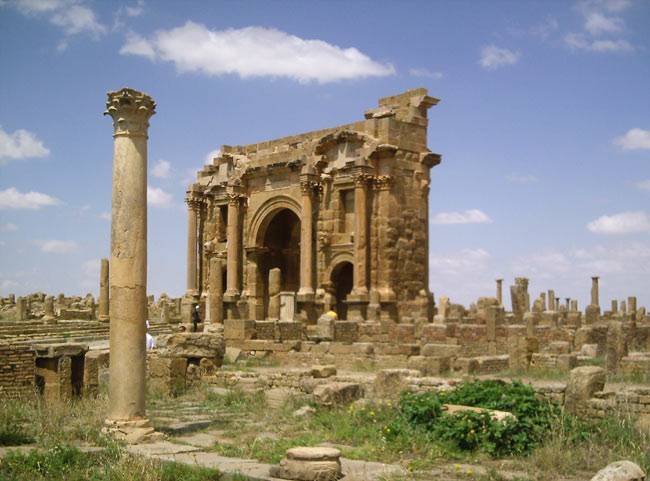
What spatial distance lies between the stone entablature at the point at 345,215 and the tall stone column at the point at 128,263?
16.2 m

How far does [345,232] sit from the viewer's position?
29.7 metres

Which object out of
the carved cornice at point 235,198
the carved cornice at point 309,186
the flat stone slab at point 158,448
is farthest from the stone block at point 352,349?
the carved cornice at point 235,198

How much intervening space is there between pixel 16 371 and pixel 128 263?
3.98 metres

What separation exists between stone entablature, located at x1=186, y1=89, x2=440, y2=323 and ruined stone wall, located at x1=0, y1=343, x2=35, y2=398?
47.9 feet

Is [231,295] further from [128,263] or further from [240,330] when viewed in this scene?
[128,263]

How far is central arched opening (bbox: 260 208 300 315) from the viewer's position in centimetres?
3347

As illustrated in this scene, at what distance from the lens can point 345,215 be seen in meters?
29.8

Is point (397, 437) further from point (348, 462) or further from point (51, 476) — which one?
point (51, 476)

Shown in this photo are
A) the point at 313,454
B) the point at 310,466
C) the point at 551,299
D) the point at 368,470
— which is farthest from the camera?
the point at 551,299

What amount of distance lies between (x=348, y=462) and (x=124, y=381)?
3.26m

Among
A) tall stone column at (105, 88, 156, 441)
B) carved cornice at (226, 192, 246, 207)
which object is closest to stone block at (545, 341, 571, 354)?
tall stone column at (105, 88, 156, 441)

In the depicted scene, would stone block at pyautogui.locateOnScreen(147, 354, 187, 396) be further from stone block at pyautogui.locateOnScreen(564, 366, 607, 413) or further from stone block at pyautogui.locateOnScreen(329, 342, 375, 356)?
stone block at pyautogui.locateOnScreen(564, 366, 607, 413)

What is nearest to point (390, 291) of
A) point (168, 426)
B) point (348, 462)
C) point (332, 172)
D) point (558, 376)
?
point (332, 172)

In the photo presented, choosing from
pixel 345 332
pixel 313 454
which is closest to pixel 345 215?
pixel 345 332
